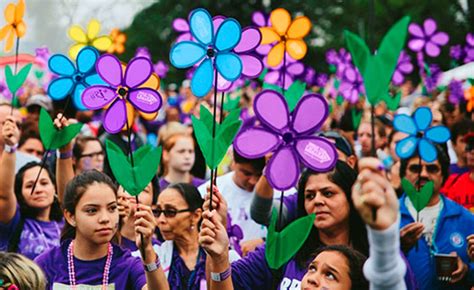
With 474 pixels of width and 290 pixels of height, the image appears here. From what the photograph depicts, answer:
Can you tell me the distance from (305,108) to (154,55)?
2414 centimetres

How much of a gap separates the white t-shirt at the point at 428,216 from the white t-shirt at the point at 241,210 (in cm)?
83

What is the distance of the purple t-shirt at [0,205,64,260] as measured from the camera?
4473 mm

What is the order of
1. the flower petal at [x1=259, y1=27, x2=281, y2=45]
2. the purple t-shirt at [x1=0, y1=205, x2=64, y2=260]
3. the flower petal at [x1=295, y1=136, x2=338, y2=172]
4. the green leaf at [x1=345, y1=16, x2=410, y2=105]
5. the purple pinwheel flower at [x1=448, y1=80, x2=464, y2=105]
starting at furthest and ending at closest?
the purple pinwheel flower at [x1=448, y1=80, x2=464, y2=105] → the flower petal at [x1=259, y1=27, x2=281, y2=45] → the purple t-shirt at [x1=0, y1=205, x2=64, y2=260] → the flower petal at [x1=295, y1=136, x2=338, y2=172] → the green leaf at [x1=345, y1=16, x2=410, y2=105]

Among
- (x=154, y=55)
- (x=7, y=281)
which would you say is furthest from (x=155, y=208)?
(x=154, y=55)

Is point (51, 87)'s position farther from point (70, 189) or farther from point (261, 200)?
point (261, 200)

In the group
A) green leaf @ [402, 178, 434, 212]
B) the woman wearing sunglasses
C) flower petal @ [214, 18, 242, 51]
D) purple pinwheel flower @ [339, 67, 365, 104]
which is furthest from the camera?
purple pinwheel flower @ [339, 67, 365, 104]

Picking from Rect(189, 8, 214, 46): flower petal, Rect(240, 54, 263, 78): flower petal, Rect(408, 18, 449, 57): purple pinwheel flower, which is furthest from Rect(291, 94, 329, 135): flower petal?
Rect(408, 18, 449, 57): purple pinwheel flower

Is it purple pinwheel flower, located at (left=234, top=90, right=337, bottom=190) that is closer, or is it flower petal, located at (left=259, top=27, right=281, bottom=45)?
purple pinwheel flower, located at (left=234, top=90, right=337, bottom=190)

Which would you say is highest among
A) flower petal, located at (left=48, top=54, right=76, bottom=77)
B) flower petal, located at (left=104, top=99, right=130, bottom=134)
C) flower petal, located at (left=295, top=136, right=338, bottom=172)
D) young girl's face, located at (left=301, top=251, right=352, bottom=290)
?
flower petal, located at (left=48, top=54, right=76, bottom=77)

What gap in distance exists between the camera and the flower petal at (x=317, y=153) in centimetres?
309

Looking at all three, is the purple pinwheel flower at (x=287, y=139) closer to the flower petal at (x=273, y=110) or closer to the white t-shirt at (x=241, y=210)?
the flower petal at (x=273, y=110)

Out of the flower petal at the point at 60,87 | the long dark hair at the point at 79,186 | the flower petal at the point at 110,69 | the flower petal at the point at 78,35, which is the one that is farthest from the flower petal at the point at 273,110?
the flower petal at the point at 78,35

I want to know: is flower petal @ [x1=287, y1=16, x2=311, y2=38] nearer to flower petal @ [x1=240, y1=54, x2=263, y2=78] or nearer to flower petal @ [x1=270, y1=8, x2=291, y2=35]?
flower petal @ [x1=270, y1=8, x2=291, y2=35]

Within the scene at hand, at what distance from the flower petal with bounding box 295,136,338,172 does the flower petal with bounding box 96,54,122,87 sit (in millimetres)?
879
